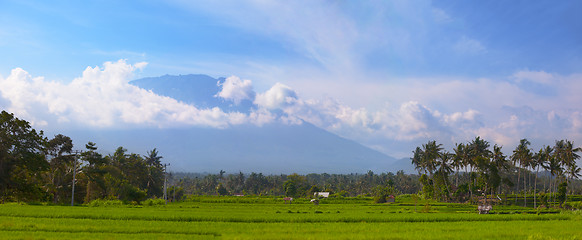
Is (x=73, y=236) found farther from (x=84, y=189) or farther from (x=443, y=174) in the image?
(x=443, y=174)

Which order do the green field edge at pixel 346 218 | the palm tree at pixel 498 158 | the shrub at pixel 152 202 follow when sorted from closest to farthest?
the green field edge at pixel 346 218 → the shrub at pixel 152 202 → the palm tree at pixel 498 158

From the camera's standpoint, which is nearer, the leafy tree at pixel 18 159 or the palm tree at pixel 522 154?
the leafy tree at pixel 18 159

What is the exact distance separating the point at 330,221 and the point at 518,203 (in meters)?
71.0

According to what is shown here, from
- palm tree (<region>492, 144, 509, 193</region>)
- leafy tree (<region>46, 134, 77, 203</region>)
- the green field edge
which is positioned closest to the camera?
the green field edge

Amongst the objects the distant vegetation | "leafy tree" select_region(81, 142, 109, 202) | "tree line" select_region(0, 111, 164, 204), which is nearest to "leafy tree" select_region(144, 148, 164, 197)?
the distant vegetation

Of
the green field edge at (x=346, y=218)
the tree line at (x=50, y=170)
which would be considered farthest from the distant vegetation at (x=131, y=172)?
the green field edge at (x=346, y=218)

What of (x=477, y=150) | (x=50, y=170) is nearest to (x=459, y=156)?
(x=477, y=150)

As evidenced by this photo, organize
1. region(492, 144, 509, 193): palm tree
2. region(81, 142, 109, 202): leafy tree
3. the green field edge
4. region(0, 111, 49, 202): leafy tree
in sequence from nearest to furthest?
the green field edge → region(0, 111, 49, 202): leafy tree → region(81, 142, 109, 202): leafy tree → region(492, 144, 509, 193): palm tree

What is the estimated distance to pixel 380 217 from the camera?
3788cm

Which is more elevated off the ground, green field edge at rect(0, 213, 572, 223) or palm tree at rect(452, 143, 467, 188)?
palm tree at rect(452, 143, 467, 188)

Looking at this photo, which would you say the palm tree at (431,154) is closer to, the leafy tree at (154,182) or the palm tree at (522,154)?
the palm tree at (522,154)

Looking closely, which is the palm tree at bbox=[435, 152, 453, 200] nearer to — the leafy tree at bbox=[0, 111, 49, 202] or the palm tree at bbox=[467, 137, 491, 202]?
the palm tree at bbox=[467, 137, 491, 202]

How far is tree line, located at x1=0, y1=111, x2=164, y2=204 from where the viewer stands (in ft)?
168

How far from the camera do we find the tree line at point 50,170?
51188mm
